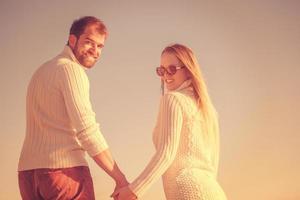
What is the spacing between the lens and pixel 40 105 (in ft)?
5.90

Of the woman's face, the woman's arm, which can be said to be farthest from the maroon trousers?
the woman's face

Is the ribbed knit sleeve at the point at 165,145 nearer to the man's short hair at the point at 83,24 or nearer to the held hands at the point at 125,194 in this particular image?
the held hands at the point at 125,194

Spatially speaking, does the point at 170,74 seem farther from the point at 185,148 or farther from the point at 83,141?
the point at 83,141

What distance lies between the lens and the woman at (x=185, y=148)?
70.7 inches

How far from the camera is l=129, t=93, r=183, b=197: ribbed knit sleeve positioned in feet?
6.08

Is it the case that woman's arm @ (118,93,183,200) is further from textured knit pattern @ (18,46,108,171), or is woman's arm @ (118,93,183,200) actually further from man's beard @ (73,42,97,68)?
man's beard @ (73,42,97,68)

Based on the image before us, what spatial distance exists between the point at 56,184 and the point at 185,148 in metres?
0.60

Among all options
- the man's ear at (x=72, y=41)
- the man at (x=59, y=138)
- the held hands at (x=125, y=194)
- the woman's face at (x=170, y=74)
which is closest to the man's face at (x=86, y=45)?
the man's ear at (x=72, y=41)

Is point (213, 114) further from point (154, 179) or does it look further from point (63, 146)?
point (63, 146)

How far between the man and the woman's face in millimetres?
488

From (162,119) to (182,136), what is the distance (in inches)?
4.8

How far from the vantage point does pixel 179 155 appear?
1898mm

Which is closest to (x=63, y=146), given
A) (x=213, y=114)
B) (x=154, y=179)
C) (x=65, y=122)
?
(x=65, y=122)

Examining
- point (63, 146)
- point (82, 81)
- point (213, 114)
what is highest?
point (82, 81)
